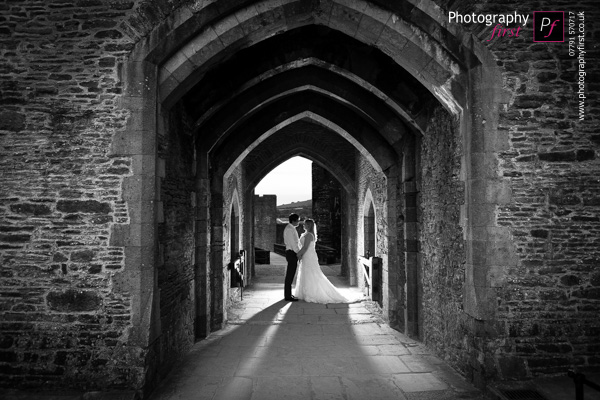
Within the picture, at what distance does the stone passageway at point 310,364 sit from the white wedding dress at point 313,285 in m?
1.19

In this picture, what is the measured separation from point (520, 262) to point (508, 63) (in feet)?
7.08

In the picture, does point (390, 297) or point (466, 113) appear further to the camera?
point (390, 297)

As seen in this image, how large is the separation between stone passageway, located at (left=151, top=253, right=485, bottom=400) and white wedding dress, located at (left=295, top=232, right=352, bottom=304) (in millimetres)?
1189

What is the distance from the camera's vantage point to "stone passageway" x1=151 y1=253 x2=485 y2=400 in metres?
4.30

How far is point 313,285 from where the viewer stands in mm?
9320

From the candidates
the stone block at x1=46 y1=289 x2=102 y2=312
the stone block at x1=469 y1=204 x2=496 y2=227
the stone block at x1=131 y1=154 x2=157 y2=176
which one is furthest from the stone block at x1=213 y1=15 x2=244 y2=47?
the stone block at x1=469 y1=204 x2=496 y2=227

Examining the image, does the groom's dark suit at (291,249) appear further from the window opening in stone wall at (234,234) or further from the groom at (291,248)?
Answer: the window opening in stone wall at (234,234)

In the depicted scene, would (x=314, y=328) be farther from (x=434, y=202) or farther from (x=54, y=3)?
(x=54, y=3)

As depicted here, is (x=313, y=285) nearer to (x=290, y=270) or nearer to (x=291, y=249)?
(x=290, y=270)

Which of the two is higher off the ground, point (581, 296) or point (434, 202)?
point (434, 202)

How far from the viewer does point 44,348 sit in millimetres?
4297

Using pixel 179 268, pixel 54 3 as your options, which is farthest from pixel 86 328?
pixel 54 3

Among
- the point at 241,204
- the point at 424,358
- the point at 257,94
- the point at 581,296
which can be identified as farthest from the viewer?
the point at 241,204

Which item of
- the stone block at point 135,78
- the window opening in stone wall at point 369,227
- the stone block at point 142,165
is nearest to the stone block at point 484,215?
the stone block at point 142,165
